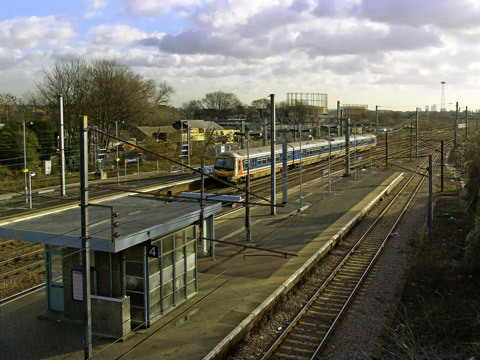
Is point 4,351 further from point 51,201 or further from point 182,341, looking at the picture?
point 51,201

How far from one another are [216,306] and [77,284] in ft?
10.4

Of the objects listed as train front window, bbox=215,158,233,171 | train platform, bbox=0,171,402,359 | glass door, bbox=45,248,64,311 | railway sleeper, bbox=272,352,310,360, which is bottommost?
railway sleeper, bbox=272,352,310,360

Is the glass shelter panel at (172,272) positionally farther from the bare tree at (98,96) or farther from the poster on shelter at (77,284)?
the bare tree at (98,96)

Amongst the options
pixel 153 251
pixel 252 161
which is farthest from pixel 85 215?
pixel 252 161

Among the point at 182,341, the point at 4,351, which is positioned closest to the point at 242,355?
the point at 182,341

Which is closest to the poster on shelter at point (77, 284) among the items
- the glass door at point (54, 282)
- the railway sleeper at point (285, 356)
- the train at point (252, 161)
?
the glass door at point (54, 282)

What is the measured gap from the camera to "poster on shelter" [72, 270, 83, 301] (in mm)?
9789

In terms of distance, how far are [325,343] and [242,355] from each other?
5.92 ft

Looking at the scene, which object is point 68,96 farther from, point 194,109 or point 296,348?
point 194,109

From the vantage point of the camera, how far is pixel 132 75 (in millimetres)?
53281

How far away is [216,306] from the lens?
1088cm

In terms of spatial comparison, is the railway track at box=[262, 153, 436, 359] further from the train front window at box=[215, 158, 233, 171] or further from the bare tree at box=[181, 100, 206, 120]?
the bare tree at box=[181, 100, 206, 120]

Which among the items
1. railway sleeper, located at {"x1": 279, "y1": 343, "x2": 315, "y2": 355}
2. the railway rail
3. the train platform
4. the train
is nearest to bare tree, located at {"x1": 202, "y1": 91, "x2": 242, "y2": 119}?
the railway rail

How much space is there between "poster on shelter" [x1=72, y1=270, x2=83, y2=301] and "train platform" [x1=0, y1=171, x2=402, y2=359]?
2.12ft
